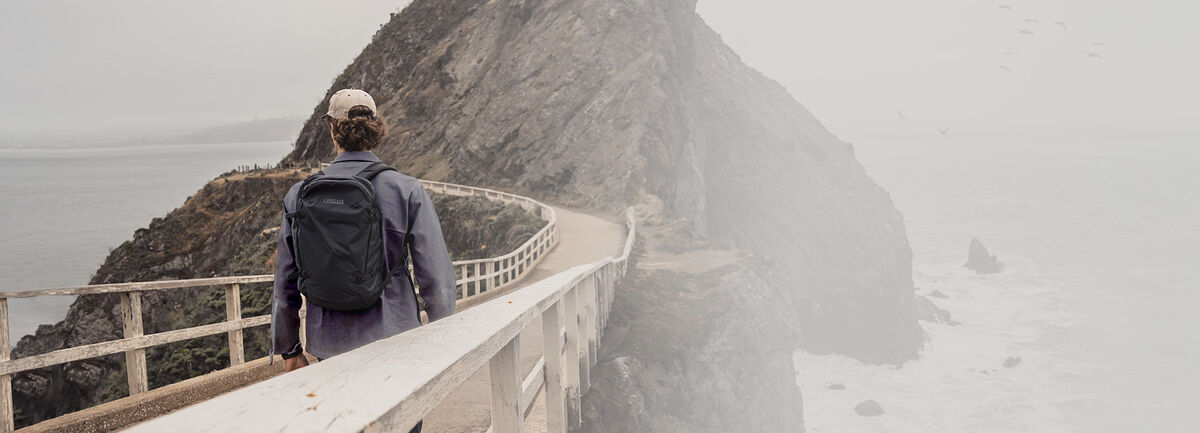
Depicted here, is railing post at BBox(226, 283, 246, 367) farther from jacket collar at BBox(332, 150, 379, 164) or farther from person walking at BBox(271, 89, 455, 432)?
jacket collar at BBox(332, 150, 379, 164)

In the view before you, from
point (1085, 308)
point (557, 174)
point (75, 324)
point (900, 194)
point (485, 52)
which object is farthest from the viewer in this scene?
point (900, 194)

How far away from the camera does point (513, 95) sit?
4269cm

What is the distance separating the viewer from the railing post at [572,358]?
5555mm

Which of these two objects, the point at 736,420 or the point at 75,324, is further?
the point at 75,324

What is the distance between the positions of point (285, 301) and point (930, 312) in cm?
6284

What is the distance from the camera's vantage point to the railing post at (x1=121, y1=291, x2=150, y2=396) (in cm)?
532

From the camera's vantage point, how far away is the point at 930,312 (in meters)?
58.0

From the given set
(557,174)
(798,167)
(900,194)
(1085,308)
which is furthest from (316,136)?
(900,194)

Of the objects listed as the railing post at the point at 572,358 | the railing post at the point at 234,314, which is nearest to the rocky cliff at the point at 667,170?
the railing post at the point at 572,358

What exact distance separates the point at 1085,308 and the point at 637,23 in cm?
5232

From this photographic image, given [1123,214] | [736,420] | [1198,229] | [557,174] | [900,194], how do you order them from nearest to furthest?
[736,420]
[557,174]
[1198,229]
[1123,214]
[900,194]

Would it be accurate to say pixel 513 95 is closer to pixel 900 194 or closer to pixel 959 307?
pixel 959 307

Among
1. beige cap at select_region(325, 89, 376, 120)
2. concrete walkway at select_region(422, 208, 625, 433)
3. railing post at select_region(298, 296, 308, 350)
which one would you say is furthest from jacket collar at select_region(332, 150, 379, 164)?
concrete walkway at select_region(422, 208, 625, 433)

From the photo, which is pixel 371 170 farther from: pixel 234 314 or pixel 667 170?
pixel 667 170
